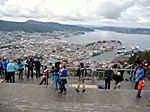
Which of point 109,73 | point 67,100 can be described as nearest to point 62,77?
point 67,100

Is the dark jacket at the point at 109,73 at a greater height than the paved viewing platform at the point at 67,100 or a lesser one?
greater

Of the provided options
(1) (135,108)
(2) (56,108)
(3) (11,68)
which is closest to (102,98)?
(1) (135,108)

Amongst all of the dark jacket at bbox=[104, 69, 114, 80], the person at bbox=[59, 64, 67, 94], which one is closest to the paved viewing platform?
the person at bbox=[59, 64, 67, 94]

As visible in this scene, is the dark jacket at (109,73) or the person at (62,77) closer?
the person at (62,77)

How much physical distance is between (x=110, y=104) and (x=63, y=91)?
2504mm

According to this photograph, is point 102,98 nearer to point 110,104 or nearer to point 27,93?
point 110,104

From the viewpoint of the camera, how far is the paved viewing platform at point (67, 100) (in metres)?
10.1

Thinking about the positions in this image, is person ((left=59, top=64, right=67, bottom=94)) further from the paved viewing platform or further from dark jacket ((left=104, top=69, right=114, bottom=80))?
dark jacket ((left=104, top=69, right=114, bottom=80))

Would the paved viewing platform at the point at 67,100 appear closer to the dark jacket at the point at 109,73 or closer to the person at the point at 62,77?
the person at the point at 62,77

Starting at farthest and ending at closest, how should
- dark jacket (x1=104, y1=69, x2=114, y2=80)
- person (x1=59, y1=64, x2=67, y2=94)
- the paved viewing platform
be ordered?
dark jacket (x1=104, y1=69, x2=114, y2=80) → person (x1=59, y1=64, x2=67, y2=94) → the paved viewing platform

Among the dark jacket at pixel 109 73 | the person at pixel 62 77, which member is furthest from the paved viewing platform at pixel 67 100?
the dark jacket at pixel 109 73

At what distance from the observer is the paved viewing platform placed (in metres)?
10.1

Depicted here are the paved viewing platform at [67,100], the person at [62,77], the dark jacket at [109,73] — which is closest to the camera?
the paved viewing platform at [67,100]

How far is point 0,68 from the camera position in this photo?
16.6 metres
